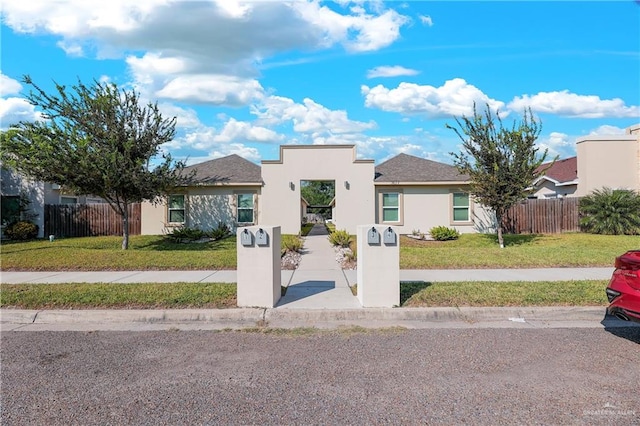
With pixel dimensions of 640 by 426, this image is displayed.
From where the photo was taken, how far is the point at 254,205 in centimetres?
2053

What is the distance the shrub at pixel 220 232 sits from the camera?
18566 millimetres

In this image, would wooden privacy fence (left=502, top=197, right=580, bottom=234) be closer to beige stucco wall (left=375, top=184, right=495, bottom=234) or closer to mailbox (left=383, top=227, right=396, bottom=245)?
beige stucco wall (left=375, top=184, right=495, bottom=234)

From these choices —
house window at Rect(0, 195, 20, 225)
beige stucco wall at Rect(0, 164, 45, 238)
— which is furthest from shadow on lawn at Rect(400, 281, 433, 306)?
house window at Rect(0, 195, 20, 225)

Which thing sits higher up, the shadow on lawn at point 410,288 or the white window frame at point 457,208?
the white window frame at point 457,208

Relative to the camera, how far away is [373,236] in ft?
24.0

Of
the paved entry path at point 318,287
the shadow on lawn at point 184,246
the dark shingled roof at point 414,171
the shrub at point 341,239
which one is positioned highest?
the dark shingled roof at point 414,171

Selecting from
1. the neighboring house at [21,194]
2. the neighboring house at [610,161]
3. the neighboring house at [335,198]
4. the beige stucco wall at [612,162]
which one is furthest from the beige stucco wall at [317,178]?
the beige stucco wall at [612,162]

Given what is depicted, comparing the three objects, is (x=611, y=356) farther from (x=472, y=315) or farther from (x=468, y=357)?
(x=472, y=315)

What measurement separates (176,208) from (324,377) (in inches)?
704

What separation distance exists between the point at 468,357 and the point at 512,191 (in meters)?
11.1

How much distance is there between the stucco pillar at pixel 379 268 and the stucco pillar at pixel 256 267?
1525mm

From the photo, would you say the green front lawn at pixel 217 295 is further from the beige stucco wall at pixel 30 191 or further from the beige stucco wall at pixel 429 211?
the beige stucco wall at pixel 30 191

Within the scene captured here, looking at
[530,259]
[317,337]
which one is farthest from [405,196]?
[317,337]

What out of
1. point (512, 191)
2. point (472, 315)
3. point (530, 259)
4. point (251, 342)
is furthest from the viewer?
point (512, 191)
